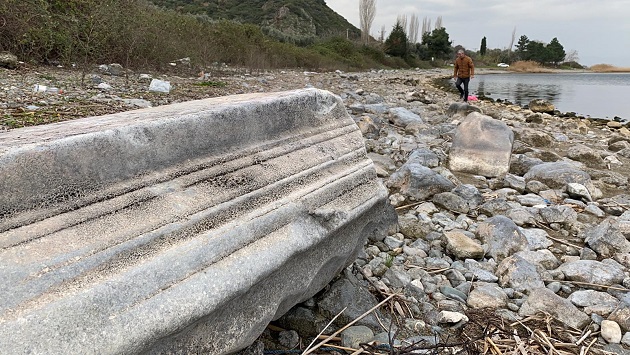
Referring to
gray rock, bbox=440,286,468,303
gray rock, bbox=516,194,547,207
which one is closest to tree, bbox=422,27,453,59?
gray rock, bbox=516,194,547,207

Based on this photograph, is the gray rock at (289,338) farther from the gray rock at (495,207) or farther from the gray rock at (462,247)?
the gray rock at (495,207)

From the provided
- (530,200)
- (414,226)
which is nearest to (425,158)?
(530,200)

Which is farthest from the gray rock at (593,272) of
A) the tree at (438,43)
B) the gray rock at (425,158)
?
the tree at (438,43)

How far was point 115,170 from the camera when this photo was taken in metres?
1.27

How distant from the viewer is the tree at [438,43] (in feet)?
155

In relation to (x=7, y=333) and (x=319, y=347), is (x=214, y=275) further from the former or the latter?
(x=319, y=347)

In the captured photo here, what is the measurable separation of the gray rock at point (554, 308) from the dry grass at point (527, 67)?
5159 centimetres

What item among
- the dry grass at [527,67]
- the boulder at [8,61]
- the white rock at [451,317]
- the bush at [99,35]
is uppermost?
the bush at [99,35]

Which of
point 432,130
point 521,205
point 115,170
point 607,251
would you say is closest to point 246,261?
point 115,170

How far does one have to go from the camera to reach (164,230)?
1.23m

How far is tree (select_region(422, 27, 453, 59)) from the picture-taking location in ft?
155

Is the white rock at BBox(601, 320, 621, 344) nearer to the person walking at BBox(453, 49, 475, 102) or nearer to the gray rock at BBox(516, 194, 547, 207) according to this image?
the gray rock at BBox(516, 194, 547, 207)

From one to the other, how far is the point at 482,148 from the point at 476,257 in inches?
88.4

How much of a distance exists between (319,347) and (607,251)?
88.7 inches
